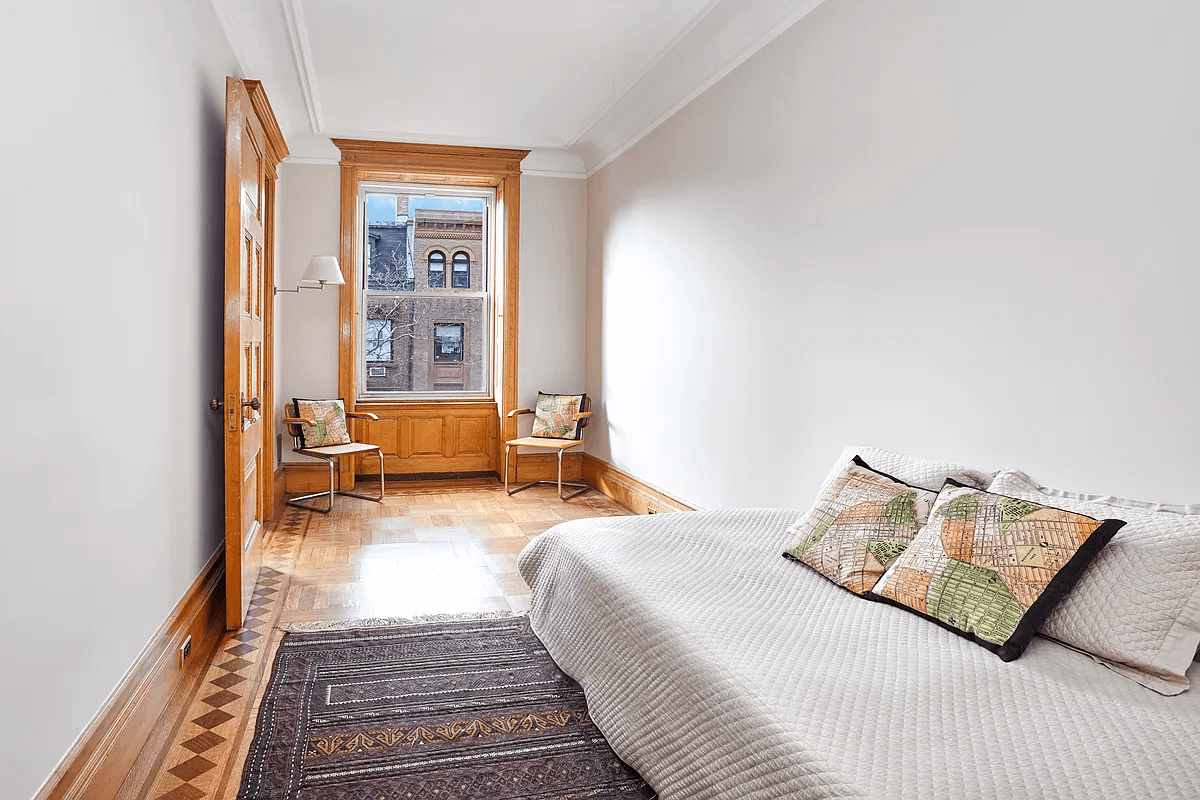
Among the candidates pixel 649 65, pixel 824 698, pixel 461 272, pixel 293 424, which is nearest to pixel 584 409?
pixel 461 272

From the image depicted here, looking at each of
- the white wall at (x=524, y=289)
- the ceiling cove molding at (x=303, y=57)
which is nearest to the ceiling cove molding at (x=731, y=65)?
the white wall at (x=524, y=289)

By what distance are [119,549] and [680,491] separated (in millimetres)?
3134

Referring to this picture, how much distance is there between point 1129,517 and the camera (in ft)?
6.12

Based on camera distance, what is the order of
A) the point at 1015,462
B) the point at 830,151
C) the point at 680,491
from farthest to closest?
1. the point at 680,491
2. the point at 830,151
3. the point at 1015,462

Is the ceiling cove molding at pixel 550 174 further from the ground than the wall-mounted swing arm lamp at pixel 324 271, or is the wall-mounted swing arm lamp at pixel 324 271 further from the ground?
the ceiling cove molding at pixel 550 174

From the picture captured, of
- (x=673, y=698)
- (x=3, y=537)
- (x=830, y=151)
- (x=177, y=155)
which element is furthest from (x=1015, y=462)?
(x=177, y=155)

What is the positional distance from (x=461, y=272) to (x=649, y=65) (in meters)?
2.87

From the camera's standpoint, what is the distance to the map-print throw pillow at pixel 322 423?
18.7 feet

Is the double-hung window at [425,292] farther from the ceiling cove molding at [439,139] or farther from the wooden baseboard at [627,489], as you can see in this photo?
the wooden baseboard at [627,489]

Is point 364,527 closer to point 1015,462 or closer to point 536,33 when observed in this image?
point 536,33

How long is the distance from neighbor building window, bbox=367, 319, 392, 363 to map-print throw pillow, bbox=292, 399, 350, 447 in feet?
2.64

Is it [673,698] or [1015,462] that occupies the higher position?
[1015,462]

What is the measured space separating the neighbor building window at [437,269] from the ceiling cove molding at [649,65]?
143cm

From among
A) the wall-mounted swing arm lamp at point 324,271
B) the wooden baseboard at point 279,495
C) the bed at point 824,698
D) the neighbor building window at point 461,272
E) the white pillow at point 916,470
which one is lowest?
the wooden baseboard at point 279,495
